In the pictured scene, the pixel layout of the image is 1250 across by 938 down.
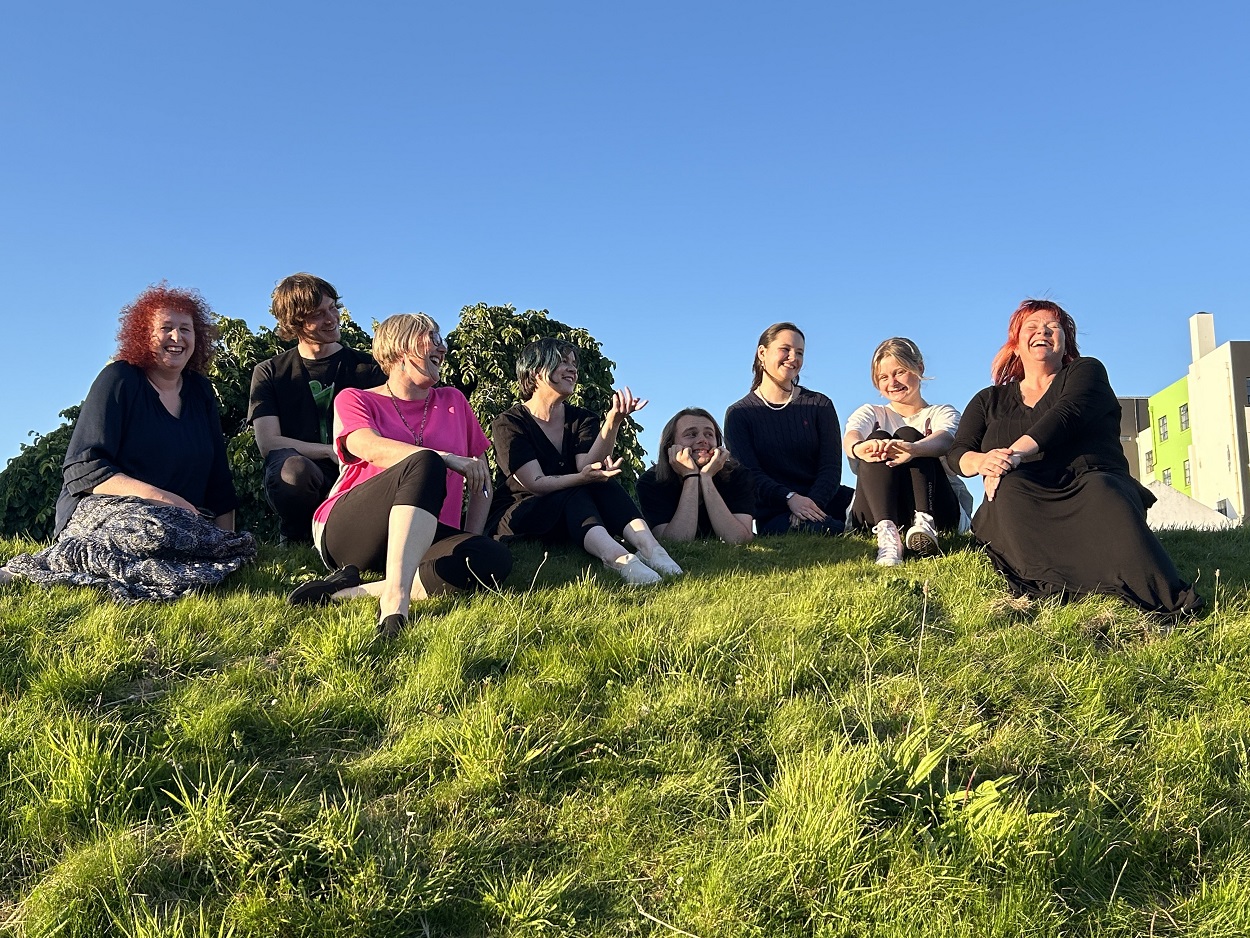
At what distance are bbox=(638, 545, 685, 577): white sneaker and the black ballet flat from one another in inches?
82.7

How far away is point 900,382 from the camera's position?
8.47 metres

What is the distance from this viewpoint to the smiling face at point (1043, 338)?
7.02 m

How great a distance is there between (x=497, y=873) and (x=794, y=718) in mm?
1407

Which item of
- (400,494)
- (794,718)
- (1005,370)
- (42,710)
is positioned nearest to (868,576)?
(1005,370)

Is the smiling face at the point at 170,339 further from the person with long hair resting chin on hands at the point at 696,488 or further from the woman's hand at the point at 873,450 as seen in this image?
the woman's hand at the point at 873,450

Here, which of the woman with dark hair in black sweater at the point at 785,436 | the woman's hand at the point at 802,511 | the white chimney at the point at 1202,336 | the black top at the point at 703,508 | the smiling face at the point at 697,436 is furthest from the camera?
the white chimney at the point at 1202,336

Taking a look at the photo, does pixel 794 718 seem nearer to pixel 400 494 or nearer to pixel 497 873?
pixel 497 873

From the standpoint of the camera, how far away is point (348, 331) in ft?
60.3

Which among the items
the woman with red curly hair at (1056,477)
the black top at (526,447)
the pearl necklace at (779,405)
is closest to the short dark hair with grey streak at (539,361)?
the black top at (526,447)

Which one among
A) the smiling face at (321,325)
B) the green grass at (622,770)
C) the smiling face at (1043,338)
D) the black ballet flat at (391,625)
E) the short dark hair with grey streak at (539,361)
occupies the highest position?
the smiling face at (321,325)

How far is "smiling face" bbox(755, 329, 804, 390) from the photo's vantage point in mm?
Result: 9297

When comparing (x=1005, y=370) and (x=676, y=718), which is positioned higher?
(x=1005, y=370)

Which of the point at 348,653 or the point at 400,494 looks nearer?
the point at 348,653

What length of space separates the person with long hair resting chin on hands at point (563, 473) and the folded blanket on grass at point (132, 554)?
2162mm
